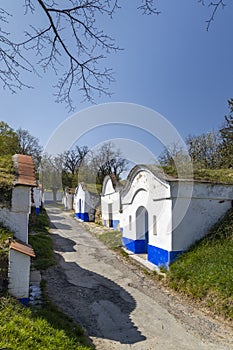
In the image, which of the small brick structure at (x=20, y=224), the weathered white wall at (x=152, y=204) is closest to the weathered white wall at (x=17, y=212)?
the small brick structure at (x=20, y=224)

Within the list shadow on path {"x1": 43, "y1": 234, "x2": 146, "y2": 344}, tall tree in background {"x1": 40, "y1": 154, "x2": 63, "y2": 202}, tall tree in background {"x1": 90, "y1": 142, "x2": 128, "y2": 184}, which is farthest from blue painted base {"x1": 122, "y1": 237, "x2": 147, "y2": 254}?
tall tree in background {"x1": 40, "y1": 154, "x2": 63, "y2": 202}

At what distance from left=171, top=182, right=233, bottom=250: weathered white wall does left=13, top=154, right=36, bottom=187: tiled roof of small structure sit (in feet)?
13.9

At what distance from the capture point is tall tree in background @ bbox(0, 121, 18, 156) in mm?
24041

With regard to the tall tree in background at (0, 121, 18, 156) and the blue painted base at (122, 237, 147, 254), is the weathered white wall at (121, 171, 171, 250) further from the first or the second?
the tall tree in background at (0, 121, 18, 156)

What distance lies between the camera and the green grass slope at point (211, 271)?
531 centimetres

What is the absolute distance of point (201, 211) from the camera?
7938 millimetres

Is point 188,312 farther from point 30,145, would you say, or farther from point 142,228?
point 30,145

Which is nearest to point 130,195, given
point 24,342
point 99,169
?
point 24,342

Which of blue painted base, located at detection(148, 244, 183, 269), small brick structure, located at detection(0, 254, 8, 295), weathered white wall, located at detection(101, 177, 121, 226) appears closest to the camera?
small brick structure, located at detection(0, 254, 8, 295)

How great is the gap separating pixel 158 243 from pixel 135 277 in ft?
4.68

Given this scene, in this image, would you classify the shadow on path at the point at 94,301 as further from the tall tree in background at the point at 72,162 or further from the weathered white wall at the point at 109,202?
the tall tree in background at the point at 72,162

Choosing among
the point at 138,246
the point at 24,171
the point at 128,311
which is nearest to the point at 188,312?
the point at 128,311

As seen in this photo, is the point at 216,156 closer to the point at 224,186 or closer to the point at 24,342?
the point at 224,186

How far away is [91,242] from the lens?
13.4 metres
